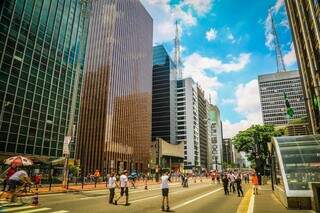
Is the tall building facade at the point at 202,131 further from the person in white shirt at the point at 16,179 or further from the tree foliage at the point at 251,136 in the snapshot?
the person in white shirt at the point at 16,179

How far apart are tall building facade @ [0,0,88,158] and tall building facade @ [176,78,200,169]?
3451 inches

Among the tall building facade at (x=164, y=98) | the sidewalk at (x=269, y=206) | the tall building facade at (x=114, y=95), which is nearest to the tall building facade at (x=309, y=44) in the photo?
the sidewalk at (x=269, y=206)

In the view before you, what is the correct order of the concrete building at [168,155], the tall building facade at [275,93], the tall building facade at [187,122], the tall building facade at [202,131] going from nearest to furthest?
1. the concrete building at [168,155]
2. the tall building facade at [275,93]
3. the tall building facade at [187,122]
4. the tall building facade at [202,131]

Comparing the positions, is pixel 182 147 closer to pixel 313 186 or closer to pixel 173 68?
pixel 173 68

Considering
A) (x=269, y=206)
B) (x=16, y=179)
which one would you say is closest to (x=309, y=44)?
(x=269, y=206)

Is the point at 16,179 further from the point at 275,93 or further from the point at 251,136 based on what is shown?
the point at 275,93

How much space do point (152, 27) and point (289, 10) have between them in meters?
93.2

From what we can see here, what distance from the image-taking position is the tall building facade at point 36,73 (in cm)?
4628

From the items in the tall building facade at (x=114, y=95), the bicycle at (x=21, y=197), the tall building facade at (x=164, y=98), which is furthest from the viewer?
the tall building facade at (x=164, y=98)

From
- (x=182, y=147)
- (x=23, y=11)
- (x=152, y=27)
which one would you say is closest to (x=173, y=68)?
(x=152, y=27)

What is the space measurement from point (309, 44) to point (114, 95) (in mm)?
66592

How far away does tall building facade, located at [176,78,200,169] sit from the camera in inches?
5699

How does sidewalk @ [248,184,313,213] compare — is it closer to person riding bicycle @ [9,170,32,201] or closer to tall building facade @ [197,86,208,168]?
person riding bicycle @ [9,170,32,201]

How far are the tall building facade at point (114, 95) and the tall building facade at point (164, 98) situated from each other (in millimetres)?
32742
